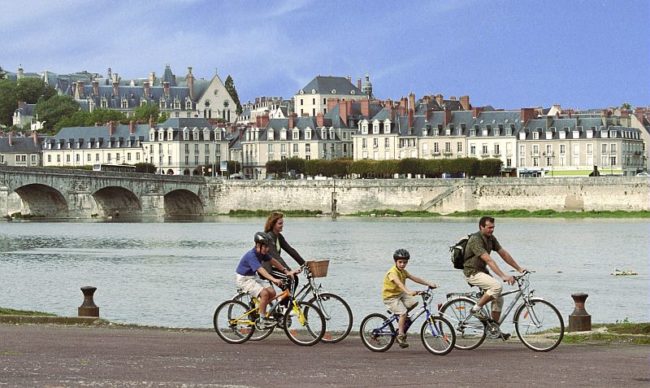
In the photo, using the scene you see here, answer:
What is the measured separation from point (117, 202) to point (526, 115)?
96.4ft

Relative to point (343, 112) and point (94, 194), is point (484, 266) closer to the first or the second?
point (94, 194)

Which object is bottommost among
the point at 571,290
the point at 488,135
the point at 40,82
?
the point at 571,290

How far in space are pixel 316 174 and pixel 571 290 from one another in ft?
234

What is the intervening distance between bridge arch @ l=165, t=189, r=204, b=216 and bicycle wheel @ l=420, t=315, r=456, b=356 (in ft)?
262

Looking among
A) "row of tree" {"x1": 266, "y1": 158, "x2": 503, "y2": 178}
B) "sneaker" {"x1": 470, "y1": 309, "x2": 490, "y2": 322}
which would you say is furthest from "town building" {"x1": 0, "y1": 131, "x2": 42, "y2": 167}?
"sneaker" {"x1": 470, "y1": 309, "x2": 490, "y2": 322}

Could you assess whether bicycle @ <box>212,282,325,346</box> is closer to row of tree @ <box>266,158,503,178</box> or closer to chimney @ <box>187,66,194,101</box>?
row of tree @ <box>266,158,503,178</box>

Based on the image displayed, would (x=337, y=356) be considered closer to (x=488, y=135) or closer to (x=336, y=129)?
(x=488, y=135)

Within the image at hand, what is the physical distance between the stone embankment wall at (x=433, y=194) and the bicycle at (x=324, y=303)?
218ft

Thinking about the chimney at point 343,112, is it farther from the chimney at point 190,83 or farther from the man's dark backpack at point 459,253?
the man's dark backpack at point 459,253

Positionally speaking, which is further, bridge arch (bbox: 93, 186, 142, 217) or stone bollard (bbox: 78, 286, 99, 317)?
bridge arch (bbox: 93, 186, 142, 217)

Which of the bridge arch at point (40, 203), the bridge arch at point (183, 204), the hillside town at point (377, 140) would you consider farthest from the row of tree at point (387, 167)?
the bridge arch at point (40, 203)

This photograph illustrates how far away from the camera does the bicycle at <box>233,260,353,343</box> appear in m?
15.7

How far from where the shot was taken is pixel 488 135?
330 feet

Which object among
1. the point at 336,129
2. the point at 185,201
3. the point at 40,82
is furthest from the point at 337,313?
the point at 40,82
